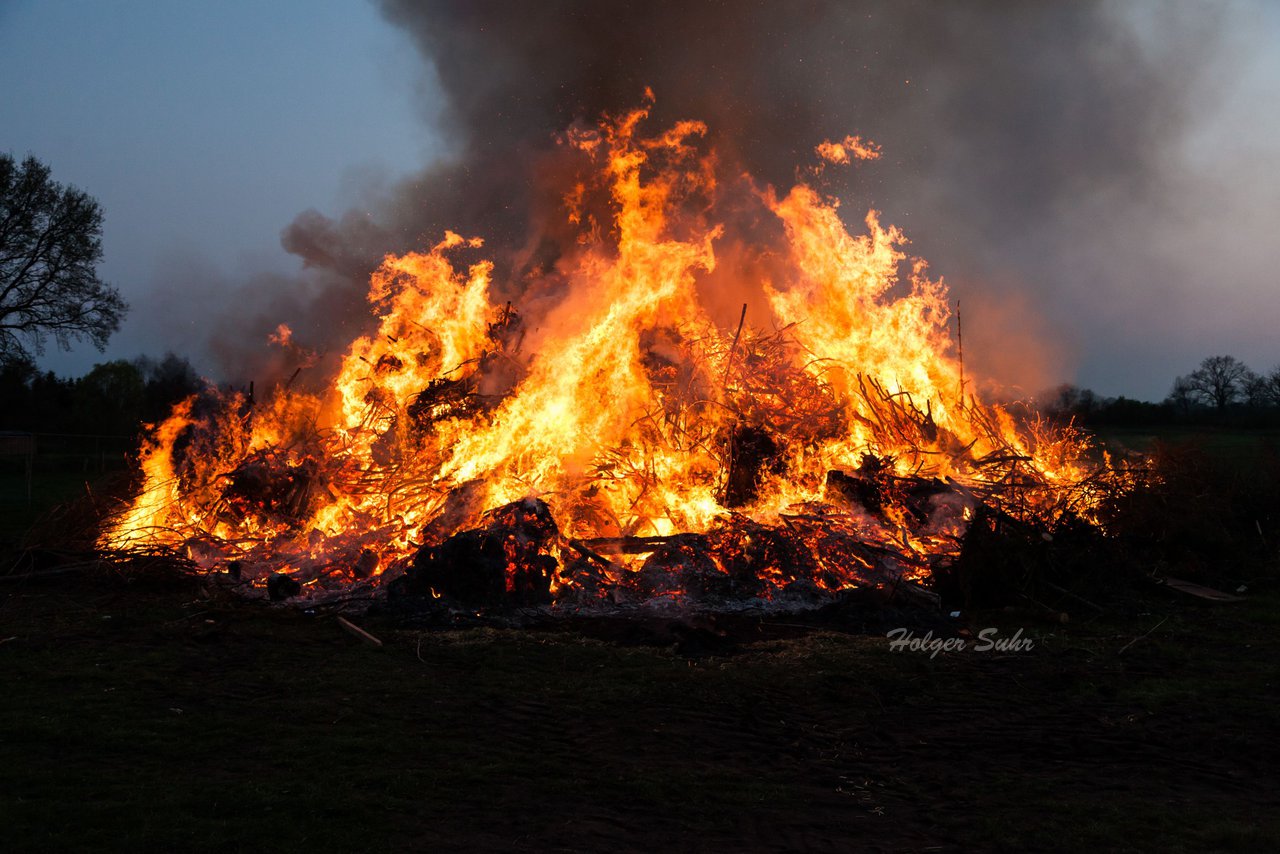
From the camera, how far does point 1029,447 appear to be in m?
15.7

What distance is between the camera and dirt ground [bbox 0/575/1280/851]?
4223 mm

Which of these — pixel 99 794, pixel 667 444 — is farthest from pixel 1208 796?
pixel 667 444

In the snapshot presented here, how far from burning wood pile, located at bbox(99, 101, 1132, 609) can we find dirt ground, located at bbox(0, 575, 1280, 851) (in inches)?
74.8

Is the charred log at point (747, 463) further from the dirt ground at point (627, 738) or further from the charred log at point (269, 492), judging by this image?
the charred log at point (269, 492)

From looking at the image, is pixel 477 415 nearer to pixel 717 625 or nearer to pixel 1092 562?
pixel 717 625

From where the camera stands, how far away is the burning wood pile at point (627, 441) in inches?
436

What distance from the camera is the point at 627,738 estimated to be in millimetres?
5746

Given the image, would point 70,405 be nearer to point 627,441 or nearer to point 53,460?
point 53,460

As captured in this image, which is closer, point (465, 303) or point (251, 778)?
point (251, 778)

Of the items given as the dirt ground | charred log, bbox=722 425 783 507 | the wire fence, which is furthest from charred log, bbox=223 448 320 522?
the wire fence

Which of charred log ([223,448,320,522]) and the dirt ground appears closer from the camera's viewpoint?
the dirt ground

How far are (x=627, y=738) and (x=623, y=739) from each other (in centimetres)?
4

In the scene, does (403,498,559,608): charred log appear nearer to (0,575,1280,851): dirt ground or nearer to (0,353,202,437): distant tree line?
(0,575,1280,851): dirt ground

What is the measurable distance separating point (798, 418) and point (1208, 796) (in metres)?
9.69
